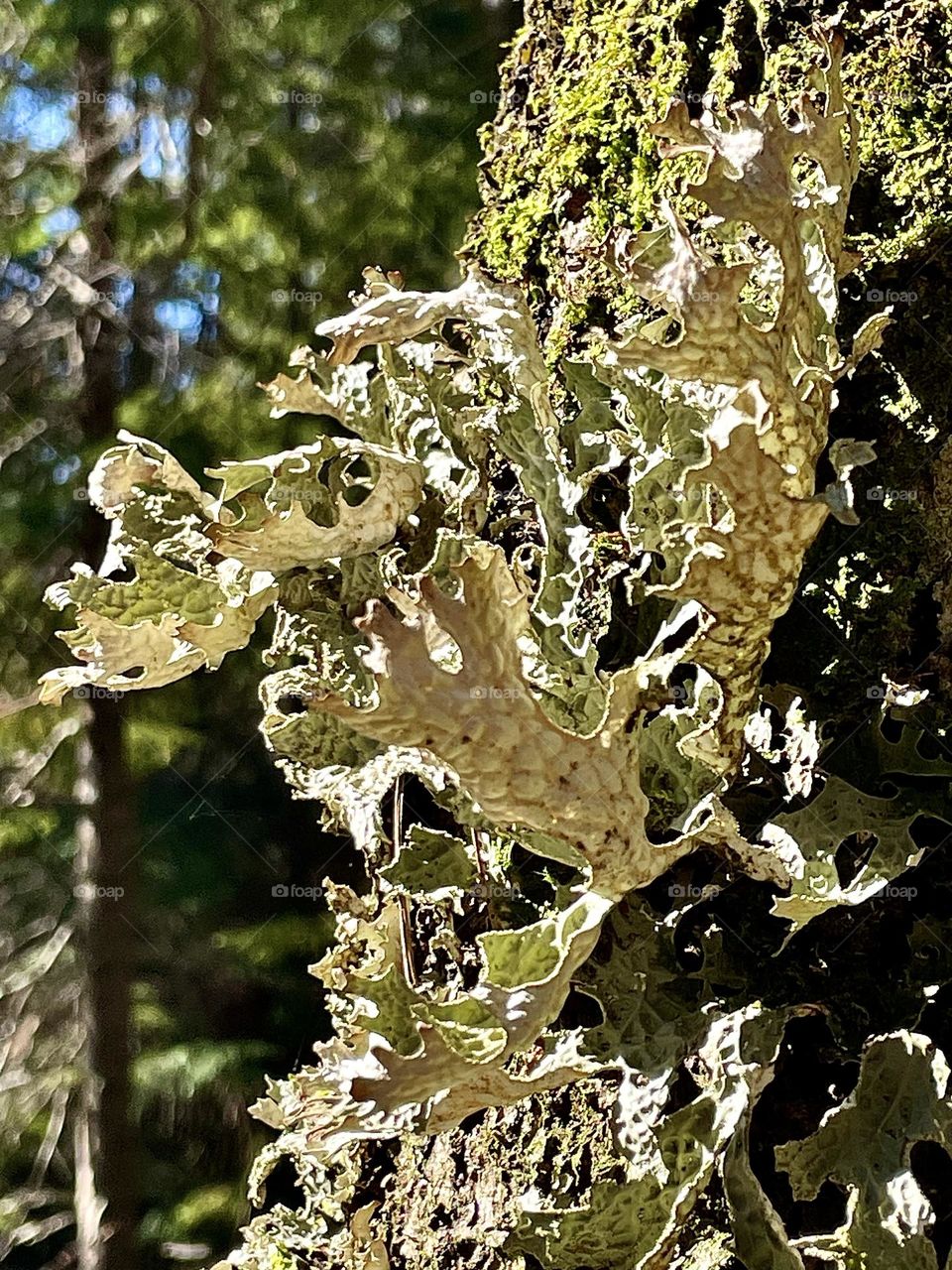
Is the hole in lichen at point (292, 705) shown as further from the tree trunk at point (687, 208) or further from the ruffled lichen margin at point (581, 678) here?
the tree trunk at point (687, 208)

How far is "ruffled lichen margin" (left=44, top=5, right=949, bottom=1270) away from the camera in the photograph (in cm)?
28

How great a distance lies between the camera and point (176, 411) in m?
1.74

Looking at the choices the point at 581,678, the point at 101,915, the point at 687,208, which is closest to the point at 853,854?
the point at 581,678

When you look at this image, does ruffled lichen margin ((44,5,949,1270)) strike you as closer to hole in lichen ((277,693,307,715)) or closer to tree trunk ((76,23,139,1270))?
hole in lichen ((277,693,307,715))

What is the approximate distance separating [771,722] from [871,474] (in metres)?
0.09

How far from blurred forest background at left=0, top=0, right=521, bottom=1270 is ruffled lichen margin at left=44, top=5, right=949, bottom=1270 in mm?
1257

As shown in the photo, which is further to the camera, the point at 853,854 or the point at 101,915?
the point at 101,915

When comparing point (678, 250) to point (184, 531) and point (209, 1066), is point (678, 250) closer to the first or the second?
point (184, 531)

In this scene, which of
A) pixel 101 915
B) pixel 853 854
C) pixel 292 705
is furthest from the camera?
pixel 101 915

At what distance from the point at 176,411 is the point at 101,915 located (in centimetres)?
75

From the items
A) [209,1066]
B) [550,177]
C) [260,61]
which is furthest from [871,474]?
[260,61]

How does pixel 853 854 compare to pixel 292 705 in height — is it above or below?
below

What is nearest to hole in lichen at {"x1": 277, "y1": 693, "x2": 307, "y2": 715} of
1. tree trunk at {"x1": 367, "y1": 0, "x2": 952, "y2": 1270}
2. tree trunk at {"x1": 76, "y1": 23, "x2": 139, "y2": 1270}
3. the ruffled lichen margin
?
the ruffled lichen margin

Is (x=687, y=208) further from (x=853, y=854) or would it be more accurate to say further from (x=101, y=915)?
(x=101, y=915)
